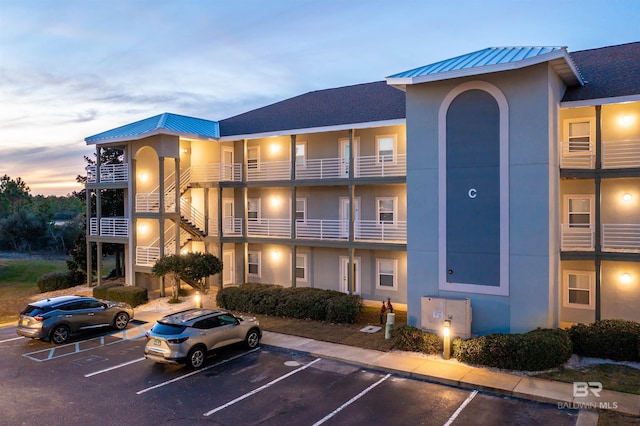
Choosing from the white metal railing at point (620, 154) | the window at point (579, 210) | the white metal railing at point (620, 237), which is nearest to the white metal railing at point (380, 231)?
the window at point (579, 210)

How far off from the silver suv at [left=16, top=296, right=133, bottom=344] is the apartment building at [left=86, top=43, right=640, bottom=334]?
6.37 meters

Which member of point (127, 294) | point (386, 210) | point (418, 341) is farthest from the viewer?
point (127, 294)

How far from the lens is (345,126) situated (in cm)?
2209

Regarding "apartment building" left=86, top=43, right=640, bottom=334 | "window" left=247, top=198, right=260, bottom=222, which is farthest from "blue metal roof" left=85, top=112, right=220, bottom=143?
"window" left=247, top=198, right=260, bottom=222

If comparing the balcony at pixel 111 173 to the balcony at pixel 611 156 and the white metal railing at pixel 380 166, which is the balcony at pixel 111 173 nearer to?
the white metal railing at pixel 380 166

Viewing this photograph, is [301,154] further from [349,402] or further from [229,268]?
[349,402]

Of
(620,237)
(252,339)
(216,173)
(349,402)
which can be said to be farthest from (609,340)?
(216,173)

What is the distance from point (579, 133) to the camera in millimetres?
18609

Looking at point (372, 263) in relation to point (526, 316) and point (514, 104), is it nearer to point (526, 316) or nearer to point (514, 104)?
point (526, 316)

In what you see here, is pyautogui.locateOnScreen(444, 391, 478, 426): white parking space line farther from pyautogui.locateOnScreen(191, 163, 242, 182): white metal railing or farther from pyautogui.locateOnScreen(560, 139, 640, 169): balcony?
pyautogui.locateOnScreen(191, 163, 242, 182): white metal railing

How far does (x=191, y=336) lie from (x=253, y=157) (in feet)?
49.1

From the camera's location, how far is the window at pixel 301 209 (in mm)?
25672

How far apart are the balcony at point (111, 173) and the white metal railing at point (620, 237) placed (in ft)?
77.5

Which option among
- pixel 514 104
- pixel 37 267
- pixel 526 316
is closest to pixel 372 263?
pixel 526 316
